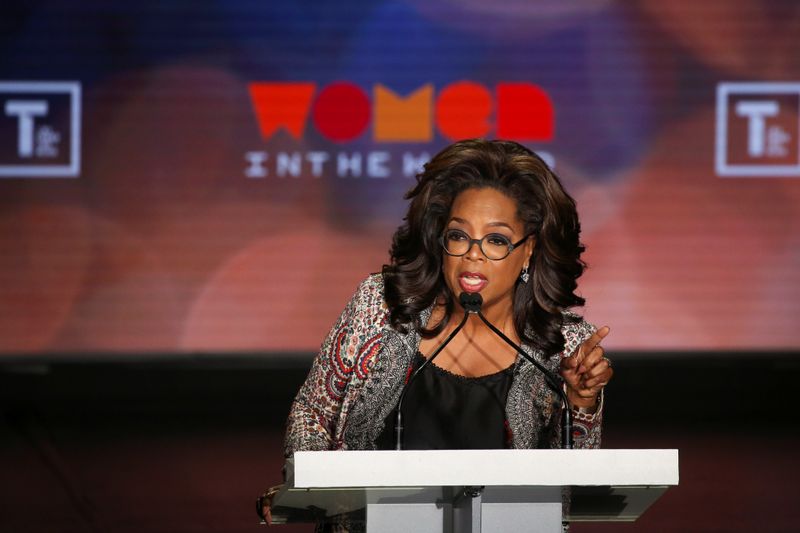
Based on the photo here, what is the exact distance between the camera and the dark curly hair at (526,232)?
2094 millimetres

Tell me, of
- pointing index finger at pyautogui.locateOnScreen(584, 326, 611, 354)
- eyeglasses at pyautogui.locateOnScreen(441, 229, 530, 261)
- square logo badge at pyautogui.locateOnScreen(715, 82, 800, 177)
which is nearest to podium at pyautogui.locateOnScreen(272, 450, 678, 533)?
pointing index finger at pyautogui.locateOnScreen(584, 326, 611, 354)

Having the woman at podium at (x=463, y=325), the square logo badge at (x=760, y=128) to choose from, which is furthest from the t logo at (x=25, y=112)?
the woman at podium at (x=463, y=325)

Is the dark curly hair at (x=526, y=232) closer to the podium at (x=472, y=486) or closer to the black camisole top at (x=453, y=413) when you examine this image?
the black camisole top at (x=453, y=413)

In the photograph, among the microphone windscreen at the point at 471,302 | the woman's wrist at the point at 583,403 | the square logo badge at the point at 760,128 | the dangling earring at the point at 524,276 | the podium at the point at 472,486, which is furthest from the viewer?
the square logo badge at the point at 760,128

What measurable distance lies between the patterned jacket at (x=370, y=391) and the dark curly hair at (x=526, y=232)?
5cm

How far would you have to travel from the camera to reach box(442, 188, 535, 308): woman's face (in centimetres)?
201

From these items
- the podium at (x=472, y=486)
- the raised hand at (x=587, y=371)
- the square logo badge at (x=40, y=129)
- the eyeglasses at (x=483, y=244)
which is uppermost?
the square logo badge at (x=40, y=129)

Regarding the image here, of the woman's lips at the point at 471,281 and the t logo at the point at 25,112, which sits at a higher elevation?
the t logo at the point at 25,112

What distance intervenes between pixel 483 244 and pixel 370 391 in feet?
1.01

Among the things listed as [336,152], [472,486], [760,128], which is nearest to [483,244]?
[472,486]

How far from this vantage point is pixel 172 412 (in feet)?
19.6

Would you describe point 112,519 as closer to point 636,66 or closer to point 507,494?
point 507,494

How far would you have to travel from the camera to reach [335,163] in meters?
5.67

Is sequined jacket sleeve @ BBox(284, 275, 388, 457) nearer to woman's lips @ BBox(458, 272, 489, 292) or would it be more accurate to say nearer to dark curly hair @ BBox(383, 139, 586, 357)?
dark curly hair @ BBox(383, 139, 586, 357)
